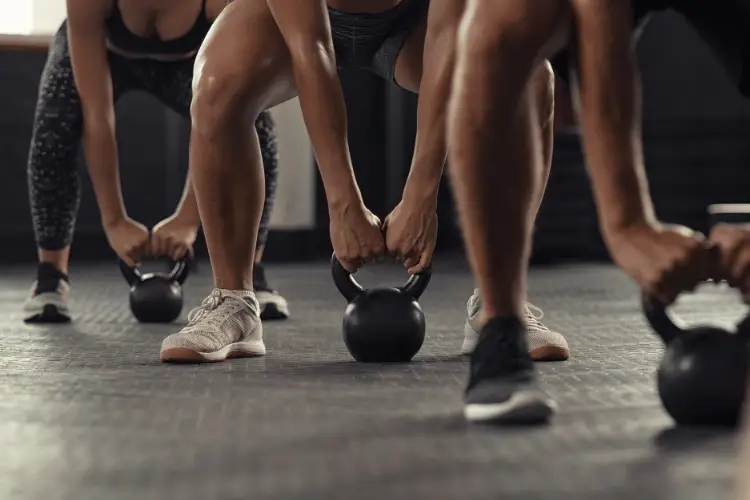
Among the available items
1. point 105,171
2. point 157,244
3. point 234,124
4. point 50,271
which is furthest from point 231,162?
point 50,271

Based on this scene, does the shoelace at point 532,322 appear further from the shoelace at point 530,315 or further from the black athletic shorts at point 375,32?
the black athletic shorts at point 375,32

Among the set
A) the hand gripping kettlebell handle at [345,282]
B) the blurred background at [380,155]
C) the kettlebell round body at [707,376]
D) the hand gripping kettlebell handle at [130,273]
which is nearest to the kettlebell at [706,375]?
the kettlebell round body at [707,376]

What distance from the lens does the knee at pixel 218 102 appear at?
67.6 inches

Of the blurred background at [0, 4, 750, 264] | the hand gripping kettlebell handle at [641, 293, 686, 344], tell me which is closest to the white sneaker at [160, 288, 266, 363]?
the hand gripping kettlebell handle at [641, 293, 686, 344]

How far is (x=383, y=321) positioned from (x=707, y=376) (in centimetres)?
66

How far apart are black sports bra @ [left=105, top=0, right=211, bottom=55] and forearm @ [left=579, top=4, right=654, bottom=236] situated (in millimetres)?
1398

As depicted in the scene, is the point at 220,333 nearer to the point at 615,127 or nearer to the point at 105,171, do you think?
the point at 105,171

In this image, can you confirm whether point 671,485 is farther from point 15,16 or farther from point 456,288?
point 15,16

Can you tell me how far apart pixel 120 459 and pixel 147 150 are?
3.87 metres

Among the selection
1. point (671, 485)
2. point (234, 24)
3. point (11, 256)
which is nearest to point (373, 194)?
point (11, 256)

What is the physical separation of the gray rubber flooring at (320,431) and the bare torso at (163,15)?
70 centimetres

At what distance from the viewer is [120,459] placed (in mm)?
1053

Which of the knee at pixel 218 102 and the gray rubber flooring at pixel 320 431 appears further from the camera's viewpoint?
the knee at pixel 218 102

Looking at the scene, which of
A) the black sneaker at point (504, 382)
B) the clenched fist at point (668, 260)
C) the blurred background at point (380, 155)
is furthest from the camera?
the blurred background at point (380, 155)
